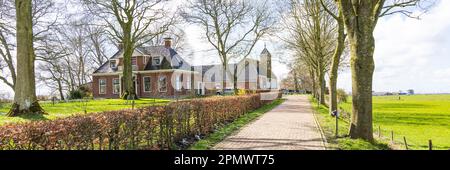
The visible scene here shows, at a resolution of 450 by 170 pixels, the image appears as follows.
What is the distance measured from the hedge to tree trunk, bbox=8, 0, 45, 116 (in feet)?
30.0

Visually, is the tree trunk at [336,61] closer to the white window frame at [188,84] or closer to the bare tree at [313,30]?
the bare tree at [313,30]

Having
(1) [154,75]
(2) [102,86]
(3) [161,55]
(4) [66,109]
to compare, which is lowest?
(4) [66,109]

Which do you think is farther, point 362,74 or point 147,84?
point 147,84

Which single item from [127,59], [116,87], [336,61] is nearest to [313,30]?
[336,61]

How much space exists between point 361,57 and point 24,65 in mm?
14336

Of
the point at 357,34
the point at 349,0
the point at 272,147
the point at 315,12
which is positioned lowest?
the point at 272,147

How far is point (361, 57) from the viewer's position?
368 inches

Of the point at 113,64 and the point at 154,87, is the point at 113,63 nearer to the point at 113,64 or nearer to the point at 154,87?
→ the point at 113,64

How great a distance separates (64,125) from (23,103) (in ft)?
40.7

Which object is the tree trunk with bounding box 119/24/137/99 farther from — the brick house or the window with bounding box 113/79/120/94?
the window with bounding box 113/79/120/94

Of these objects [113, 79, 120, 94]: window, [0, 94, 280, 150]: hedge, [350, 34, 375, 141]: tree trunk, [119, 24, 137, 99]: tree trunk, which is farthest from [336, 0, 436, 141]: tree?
[113, 79, 120, 94]: window

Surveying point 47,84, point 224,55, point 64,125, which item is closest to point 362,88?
point 64,125

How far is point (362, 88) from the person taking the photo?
374 inches
